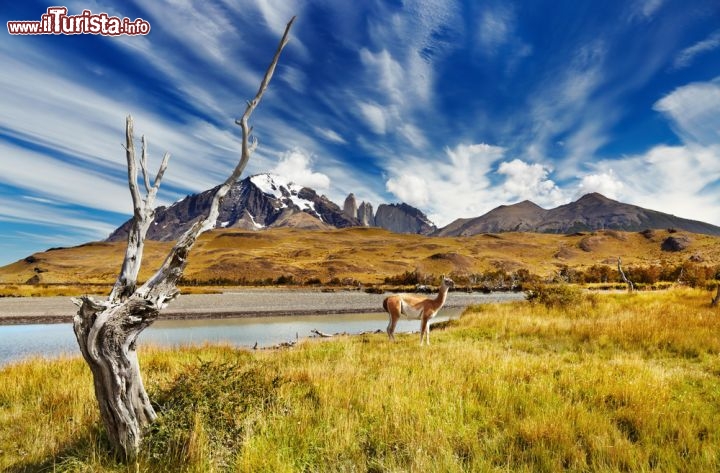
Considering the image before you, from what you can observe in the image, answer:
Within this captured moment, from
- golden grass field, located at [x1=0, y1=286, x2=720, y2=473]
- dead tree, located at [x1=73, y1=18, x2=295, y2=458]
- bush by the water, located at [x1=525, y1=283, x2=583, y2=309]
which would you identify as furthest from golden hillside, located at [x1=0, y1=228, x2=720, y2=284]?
dead tree, located at [x1=73, y1=18, x2=295, y2=458]

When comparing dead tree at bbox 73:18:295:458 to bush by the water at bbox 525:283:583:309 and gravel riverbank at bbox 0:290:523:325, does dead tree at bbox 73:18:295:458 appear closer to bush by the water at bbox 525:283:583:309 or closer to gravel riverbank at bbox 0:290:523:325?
bush by the water at bbox 525:283:583:309

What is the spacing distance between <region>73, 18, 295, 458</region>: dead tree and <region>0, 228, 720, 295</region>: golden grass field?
58992mm

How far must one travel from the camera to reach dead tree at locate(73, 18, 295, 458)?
12.3 feet

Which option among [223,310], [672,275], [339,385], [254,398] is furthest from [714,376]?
[672,275]

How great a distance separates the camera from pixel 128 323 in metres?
3.81

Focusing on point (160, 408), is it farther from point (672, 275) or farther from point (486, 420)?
point (672, 275)

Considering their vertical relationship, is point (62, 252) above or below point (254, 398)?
above

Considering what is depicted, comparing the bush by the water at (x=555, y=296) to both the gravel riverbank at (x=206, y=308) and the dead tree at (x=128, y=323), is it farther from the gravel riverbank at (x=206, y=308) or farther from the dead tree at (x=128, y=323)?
the dead tree at (x=128, y=323)

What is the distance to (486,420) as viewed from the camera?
218 inches

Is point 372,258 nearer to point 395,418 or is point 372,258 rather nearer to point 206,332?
point 206,332

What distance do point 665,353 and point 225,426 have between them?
1168cm

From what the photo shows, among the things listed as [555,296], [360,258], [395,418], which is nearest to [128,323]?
[395,418]

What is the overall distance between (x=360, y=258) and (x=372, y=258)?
4823 millimetres

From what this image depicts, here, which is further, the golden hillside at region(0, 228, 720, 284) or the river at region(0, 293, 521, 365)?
the golden hillside at region(0, 228, 720, 284)
